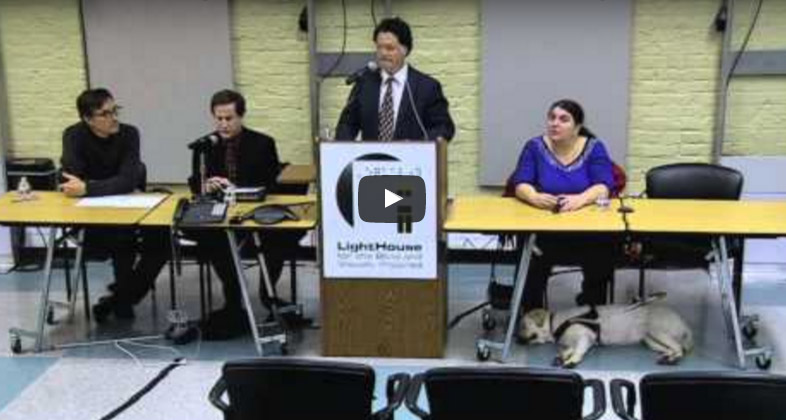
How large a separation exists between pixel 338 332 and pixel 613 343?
1261mm

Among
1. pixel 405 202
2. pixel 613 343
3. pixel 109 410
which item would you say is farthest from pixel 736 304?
pixel 109 410

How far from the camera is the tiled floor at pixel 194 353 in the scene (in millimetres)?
3674

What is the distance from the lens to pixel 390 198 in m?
3.88

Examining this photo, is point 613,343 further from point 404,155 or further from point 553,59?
point 553,59

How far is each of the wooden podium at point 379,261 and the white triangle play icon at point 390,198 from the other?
2 centimetres

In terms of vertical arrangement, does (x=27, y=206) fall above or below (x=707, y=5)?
below

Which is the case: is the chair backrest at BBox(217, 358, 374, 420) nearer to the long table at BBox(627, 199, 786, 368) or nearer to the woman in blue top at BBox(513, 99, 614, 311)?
the long table at BBox(627, 199, 786, 368)

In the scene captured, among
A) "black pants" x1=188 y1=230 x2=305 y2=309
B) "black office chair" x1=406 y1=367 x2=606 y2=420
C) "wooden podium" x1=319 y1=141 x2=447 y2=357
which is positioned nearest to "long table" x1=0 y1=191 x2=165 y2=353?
"black pants" x1=188 y1=230 x2=305 y2=309

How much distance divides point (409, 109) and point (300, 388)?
221 cm

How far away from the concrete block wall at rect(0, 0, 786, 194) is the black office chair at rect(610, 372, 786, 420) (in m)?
3.28

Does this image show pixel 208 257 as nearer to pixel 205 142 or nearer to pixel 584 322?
→ pixel 205 142

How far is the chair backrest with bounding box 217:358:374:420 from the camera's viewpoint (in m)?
2.28

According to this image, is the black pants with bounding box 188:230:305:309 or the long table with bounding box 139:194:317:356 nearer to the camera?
the long table with bounding box 139:194:317:356

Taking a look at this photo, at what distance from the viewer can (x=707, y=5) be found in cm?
506
